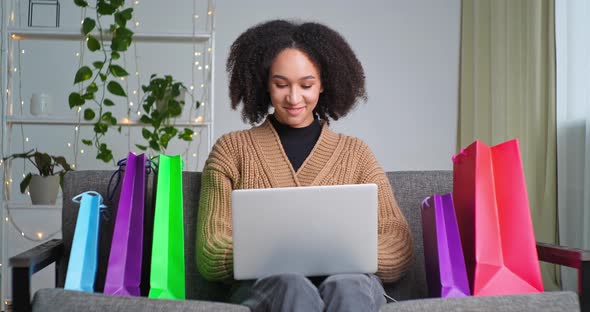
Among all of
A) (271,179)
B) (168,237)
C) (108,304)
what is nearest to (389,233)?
(271,179)

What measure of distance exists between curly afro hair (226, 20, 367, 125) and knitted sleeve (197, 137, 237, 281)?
181mm

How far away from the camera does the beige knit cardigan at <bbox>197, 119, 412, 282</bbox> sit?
1793mm

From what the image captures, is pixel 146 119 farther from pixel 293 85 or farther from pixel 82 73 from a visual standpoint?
pixel 293 85

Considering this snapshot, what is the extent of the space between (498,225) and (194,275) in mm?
798

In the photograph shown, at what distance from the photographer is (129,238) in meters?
1.76

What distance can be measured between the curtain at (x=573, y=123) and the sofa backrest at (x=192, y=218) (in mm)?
1385

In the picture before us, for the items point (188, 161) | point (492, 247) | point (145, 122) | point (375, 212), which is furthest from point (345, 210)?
point (188, 161)

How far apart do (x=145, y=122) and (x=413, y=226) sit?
5.78ft

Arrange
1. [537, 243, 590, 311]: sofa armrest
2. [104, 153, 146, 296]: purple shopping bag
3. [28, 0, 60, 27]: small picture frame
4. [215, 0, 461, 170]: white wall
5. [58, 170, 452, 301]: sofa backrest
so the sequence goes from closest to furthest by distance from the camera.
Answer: [537, 243, 590, 311]: sofa armrest
[104, 153, 146, 296]: purple shopping bag
[58, 170, 452, 301]: sofa backrest
[28, 0, 60, 27]: small picture frame
[215, 0, 461, 170]: white wall

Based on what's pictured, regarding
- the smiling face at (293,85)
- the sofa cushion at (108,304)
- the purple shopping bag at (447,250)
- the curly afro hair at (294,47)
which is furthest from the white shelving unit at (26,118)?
the sofa cushion at (108,304)

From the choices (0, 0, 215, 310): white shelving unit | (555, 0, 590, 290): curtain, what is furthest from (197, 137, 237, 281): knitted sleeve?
(555, 0, 590, 290): curtain

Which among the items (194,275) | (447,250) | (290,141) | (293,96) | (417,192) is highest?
(293,96)

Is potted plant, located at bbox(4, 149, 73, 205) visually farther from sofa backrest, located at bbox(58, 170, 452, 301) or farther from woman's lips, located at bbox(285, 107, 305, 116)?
woman's lips, located at bbox(285, 107, 305, 116)

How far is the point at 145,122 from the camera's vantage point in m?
3.44
